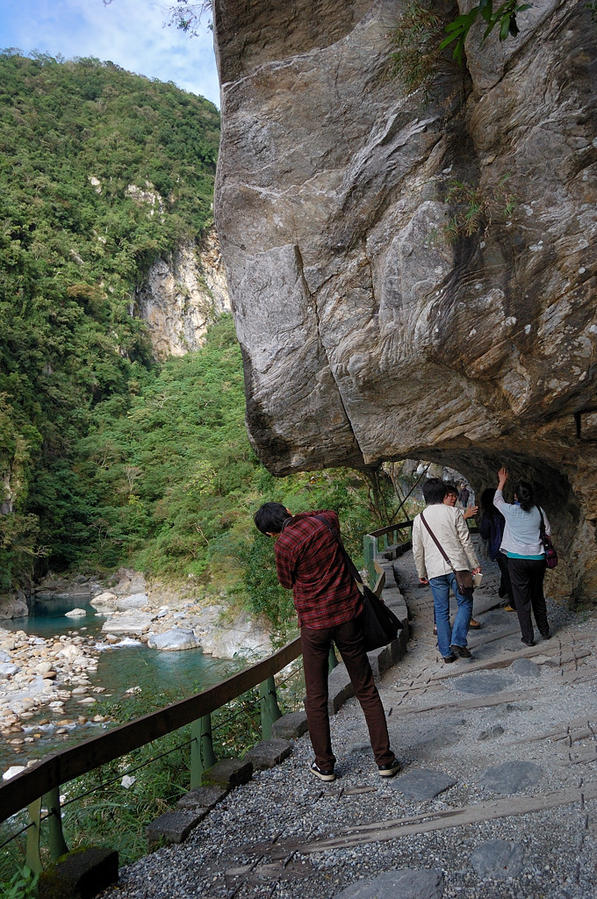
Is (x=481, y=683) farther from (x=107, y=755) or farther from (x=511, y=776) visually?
(x=107, y=755)

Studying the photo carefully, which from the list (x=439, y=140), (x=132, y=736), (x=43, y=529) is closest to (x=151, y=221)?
(x=43, y=529)

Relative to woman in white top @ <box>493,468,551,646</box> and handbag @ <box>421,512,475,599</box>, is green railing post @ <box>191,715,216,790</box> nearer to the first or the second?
handbag @ <box>421,512,475,599</box>

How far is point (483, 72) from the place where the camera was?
19.6 feet

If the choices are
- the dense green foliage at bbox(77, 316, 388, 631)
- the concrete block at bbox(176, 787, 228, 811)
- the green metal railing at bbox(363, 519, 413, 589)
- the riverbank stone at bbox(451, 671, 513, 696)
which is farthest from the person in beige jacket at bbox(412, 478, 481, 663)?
the dense green foliage at bbox(77, 316, 388, 631)

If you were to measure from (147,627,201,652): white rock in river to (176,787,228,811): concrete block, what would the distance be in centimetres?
1660

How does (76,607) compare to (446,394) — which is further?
(76,607)

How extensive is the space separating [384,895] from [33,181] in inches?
2315

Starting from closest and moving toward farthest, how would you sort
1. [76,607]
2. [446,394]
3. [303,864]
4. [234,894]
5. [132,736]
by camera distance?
[234,894] → [303,864] → [132,736] → [446,394] → [76,607]

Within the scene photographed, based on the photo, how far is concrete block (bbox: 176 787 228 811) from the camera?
337cm

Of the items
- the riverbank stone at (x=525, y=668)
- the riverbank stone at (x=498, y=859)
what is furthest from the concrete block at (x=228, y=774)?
the riverbank stone at (x=525, y=668)

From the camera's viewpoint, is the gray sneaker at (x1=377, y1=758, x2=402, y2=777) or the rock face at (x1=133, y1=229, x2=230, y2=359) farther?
the rock face at (x1=133, y1=229, x2=230, y2=359)

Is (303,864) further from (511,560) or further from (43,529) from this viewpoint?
(43,529)

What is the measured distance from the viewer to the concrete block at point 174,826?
306 cm

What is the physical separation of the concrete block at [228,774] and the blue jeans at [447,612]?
2346mm
